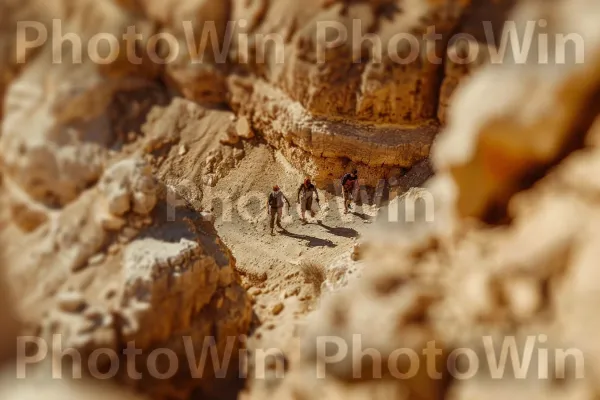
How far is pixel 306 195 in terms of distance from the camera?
7.87m

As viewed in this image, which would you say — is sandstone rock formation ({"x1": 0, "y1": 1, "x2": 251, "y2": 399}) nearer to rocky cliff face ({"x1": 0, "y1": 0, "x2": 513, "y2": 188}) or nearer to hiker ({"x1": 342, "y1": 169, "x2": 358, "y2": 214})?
rocky cliff face ({"x1": 0, "y1": 0, "x2": 513, "y2": 188})

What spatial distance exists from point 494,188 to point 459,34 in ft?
13.7

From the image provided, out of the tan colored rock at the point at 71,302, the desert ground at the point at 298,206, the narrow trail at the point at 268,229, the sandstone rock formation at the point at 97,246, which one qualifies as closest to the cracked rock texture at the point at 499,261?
the desert ground at the point at 298,206

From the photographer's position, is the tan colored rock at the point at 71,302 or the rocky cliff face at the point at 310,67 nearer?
the tan colored rock at the point at 71,302

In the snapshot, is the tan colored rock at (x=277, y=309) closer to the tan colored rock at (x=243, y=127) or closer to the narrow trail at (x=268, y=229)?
the narrow trail at (x=268, y=229)

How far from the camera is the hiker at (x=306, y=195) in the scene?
7797mm

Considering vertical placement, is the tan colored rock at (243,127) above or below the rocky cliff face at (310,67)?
below

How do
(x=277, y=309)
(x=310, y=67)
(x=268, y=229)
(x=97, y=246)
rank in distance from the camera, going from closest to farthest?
1. (x=97, y=246)
2. (x=277, y=309)
3. (x=310, y=67)
4. (x=268, y=229)

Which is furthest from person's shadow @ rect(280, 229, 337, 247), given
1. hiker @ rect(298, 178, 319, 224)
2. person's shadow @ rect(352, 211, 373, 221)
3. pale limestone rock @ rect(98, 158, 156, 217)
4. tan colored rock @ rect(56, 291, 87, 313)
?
tan colored rock @ rect(56, 291, 87, 313)

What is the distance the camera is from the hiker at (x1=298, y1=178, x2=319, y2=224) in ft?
25.6

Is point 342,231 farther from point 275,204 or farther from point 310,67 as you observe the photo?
point 310,67

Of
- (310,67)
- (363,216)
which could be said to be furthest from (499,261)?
(363,216)

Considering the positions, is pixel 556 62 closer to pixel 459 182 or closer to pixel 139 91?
pixel 459 182

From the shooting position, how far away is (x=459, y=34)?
20.9 feet
